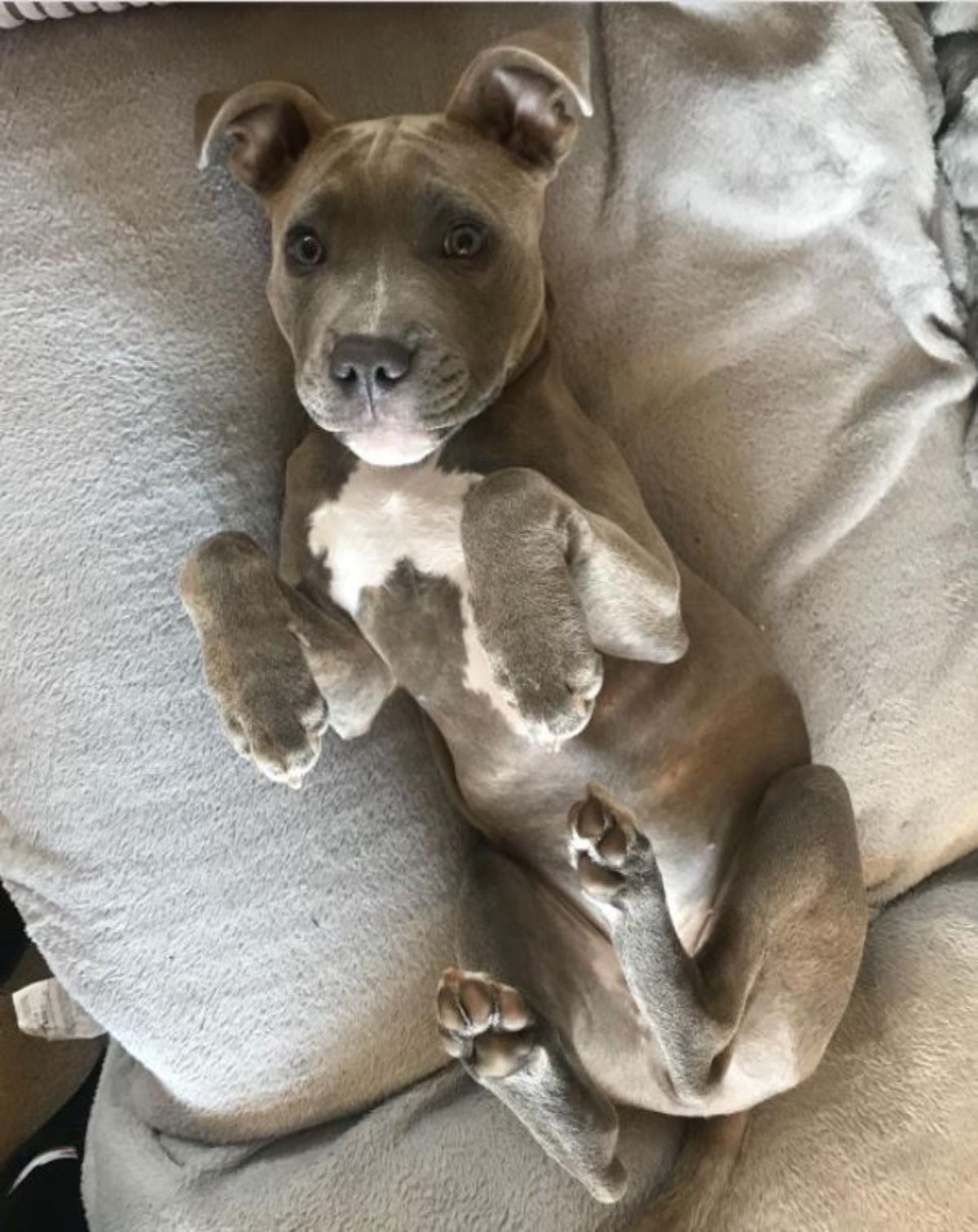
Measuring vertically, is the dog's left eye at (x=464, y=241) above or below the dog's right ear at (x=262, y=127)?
above

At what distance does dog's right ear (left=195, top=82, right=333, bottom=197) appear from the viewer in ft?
7.38

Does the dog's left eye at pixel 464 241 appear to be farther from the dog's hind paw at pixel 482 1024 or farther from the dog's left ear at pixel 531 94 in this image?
the dog's hind paw at pixel 482 1024

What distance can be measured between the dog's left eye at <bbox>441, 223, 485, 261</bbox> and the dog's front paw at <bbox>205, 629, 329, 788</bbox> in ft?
2.10

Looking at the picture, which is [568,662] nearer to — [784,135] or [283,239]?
[283,239]

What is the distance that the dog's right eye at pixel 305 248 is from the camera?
84.0 inches

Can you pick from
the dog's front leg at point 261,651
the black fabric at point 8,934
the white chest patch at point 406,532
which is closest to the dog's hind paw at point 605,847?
the white chest patch at point 406,532

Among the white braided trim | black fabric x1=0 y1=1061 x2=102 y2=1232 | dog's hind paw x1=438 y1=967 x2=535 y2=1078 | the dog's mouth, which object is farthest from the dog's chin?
black fabric x1=0 y1=1061 x2=102 y2=1232

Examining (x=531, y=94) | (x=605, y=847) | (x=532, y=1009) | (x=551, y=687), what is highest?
(x=531, y=94)

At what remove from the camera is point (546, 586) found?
1.95 metres

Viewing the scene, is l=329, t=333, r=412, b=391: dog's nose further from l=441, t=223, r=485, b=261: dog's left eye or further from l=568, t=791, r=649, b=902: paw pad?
l=568, t=791, r=649, b=902: paw pad

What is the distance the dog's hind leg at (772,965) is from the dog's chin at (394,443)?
0.83 m

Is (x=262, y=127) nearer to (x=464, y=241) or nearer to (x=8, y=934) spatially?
(x=464, y=241)

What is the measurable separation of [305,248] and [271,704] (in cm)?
72

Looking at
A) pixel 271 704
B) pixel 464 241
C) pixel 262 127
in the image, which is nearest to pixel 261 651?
A: pixel 271 704
